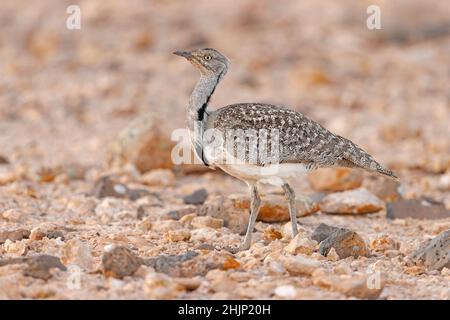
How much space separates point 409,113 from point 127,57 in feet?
15.7

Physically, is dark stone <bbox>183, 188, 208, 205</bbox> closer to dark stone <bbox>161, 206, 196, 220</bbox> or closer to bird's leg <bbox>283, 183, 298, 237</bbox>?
dark stone <bbox>161, 206, 196, 220</bbox>

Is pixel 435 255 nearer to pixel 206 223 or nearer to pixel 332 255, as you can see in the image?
pixel 332 255

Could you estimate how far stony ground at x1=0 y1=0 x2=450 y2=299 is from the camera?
5031mm

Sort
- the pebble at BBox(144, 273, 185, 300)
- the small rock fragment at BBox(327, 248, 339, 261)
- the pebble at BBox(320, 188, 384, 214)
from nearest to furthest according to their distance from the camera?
the pebble at BBox(144, 273, 185, 300), the small rock fragment at BBox(327, 248, 339, 261), the pebble at BBox(320, 188, 384, 214)

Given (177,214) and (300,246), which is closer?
(300,246)

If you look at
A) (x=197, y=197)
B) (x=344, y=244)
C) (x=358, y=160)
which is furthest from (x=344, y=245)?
(x=197, y=197)

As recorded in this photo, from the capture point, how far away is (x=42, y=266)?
494 centimetres

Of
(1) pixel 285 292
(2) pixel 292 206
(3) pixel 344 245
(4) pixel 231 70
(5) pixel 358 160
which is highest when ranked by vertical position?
(4) pixel 231 70

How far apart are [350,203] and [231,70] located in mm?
6566

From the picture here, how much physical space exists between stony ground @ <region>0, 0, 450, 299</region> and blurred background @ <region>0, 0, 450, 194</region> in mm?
38

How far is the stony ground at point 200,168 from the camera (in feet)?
16.5

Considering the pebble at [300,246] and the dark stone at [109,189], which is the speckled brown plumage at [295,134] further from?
the dark stone at [109,189]

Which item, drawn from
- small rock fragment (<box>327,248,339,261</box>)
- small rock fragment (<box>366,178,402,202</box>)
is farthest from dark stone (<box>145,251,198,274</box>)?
small rock fragment (<box>366,178,402,202</box>)

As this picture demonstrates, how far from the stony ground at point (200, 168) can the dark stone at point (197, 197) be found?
0.05ft
